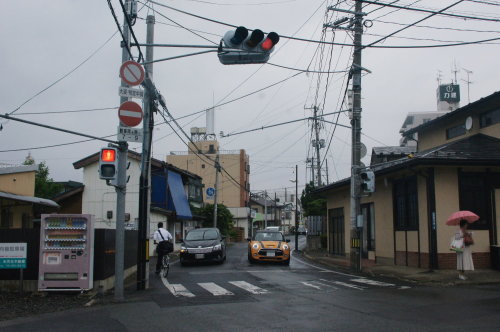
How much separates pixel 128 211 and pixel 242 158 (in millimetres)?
38643

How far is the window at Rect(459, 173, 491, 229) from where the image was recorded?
58.4 ft

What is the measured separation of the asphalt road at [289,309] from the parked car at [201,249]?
6862mm

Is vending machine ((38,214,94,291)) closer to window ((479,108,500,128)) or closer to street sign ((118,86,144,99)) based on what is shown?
street sign ((118,86,144,99))

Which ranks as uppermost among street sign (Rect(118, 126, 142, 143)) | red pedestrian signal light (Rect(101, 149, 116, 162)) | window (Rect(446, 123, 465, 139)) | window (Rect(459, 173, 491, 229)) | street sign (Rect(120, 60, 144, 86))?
window (Rect(446, 123, 465, 139))

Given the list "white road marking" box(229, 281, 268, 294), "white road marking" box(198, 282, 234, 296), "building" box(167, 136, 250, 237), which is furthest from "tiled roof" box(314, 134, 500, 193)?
"building" box(167, 136, 250, 237)

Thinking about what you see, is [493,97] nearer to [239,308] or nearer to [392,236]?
[392,236]

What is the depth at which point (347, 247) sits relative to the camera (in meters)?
27.5

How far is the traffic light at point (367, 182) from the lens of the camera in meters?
18.7

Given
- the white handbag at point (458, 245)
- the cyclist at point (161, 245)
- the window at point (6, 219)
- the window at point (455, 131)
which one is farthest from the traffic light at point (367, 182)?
the window at point (6, 219)

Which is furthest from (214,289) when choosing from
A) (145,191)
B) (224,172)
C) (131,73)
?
(224,172)

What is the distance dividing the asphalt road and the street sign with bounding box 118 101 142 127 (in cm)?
415

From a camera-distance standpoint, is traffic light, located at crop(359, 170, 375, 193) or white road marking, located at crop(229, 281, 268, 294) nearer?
white road marking, located at crop(229, 281, 268, 294)

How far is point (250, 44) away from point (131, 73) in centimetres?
330

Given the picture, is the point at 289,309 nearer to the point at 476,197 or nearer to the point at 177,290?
the point at 177,290
